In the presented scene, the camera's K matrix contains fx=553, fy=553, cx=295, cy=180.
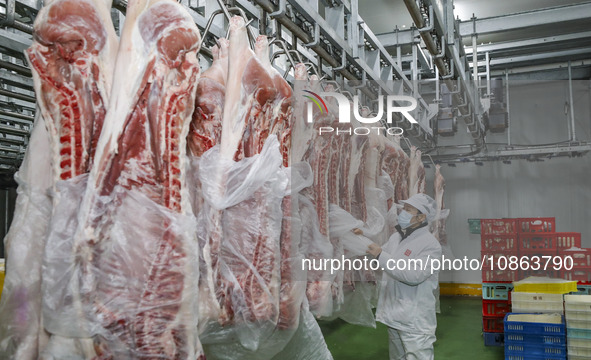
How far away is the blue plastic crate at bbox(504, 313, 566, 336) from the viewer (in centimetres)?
549

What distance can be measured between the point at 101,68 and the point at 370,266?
388 centimetres

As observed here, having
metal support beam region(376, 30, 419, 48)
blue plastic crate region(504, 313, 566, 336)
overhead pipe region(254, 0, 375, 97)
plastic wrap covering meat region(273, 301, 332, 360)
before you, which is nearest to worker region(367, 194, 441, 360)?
plastic wrap covering meat region(273, 301, 332, 360)

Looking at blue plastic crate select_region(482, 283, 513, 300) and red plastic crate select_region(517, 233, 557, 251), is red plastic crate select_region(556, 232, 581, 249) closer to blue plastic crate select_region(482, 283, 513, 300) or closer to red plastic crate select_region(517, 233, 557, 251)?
red plastic crate select_region(517, 233, 557, 251)

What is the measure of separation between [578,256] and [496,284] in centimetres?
106

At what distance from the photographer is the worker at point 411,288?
4.59 metres

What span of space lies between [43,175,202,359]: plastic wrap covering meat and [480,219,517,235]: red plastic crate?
565 centimetres

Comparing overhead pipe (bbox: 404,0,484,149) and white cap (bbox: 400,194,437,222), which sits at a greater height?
overhead pipe (bbox: 404,0,484,149)

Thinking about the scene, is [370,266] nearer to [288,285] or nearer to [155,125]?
[288,285]

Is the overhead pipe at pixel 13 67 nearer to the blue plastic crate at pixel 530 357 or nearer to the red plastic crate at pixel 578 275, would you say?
the blue plastic crate at pixel 530 357

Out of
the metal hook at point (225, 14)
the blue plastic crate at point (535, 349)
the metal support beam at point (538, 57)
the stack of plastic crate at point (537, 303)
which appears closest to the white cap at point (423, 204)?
the blue plastic crate at point (535, 349)

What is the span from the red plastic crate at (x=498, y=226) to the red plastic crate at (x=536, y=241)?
0.16m

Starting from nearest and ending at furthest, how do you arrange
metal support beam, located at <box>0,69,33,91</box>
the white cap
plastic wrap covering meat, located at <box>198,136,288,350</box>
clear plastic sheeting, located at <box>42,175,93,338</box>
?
clear plastic sheeting, located at <box>42,175,93,338</box> → plastic wrap covering meat, located at <box>198,136,288,350</box> → metal support beam, located at <box>0,69,33,91</box> → the white cap

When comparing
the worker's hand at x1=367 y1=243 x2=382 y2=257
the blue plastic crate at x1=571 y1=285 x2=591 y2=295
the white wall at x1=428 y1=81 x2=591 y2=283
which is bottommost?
the blue plastic crate at x1=571 y1=285 x2=591 y2=295

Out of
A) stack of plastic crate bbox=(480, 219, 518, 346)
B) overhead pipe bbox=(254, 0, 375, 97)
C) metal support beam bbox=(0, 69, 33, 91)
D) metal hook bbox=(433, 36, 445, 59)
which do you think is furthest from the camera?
stack of plastic crate bbox=(480, 219, 518, 346)
